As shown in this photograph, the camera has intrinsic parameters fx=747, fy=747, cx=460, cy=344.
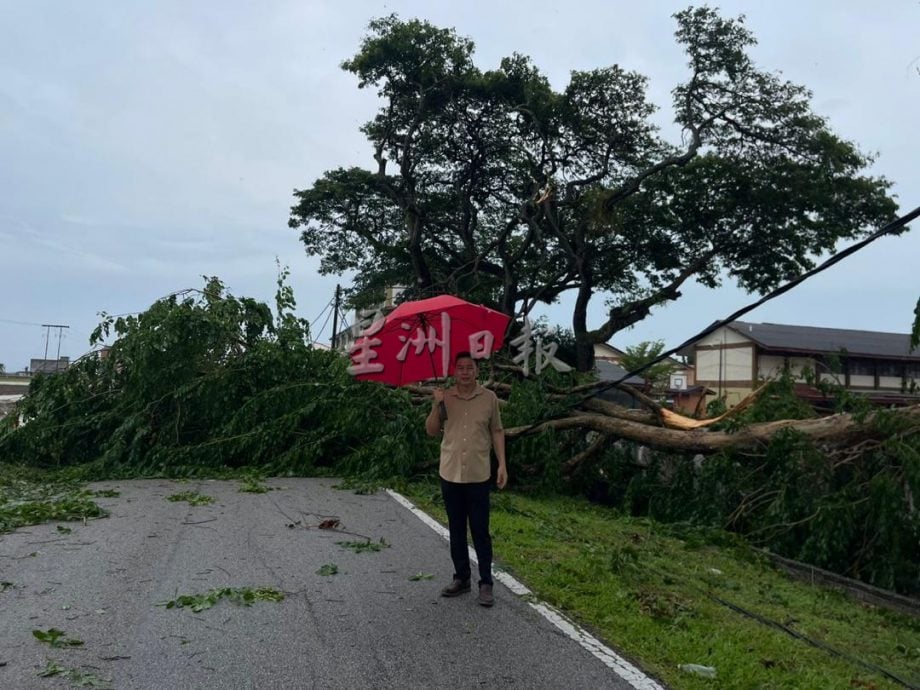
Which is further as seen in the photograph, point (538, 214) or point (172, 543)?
point (538, 214)

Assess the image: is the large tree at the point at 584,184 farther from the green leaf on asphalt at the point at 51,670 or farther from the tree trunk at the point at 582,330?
the green leaf on asphalt at the point at 51,670

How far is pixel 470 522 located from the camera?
16.4 feet

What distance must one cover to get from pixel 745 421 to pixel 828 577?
2543 mm

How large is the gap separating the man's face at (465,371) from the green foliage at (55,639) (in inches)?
107

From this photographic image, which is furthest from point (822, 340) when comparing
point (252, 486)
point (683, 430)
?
point (252, 486)

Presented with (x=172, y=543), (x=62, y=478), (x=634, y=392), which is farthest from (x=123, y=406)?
(x=634, y=392)

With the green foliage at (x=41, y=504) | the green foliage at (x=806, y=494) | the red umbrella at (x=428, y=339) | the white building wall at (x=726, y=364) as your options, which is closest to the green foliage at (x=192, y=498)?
the green foliage at (x=41, y=504)

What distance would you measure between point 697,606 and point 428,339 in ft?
9.06

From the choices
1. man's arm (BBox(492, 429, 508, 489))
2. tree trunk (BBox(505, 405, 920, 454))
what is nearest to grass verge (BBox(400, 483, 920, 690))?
man's arm (BBox(492, 429, 508, 489))

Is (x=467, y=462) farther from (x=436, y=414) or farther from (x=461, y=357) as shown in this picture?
(x=461, y=357)

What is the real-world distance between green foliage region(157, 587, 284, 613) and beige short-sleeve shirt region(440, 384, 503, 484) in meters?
1.42

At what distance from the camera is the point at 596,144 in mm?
22656

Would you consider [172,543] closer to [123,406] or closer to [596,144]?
[123,406]

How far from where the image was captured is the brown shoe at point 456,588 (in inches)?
199
